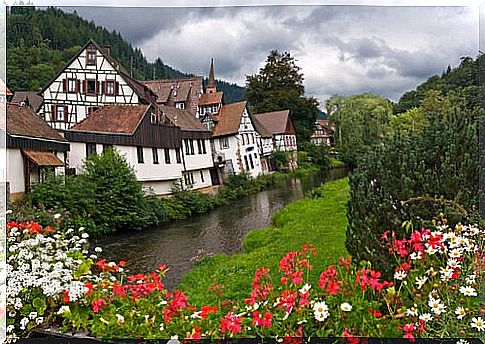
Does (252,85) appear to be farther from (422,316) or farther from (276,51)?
(422,316)

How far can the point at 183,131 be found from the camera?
3.13 m

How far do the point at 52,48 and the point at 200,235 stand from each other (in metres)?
1.38

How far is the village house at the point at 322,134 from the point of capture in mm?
3076

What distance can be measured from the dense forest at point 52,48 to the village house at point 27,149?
6.5 inches

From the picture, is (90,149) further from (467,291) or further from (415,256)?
(467,291)

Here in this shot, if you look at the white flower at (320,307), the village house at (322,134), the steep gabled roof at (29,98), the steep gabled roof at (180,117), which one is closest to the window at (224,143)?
the steep gabled roof at (180,117)

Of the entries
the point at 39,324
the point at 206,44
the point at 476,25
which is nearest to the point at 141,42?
the point at 206,44

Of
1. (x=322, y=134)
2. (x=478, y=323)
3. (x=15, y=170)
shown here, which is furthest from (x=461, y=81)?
(x=15, y=170)

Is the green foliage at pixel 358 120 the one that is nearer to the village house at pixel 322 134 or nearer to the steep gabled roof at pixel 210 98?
the village house at pixel 322 134

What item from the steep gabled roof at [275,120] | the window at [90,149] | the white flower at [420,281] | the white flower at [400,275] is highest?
the steep gabled roof at [275,120]

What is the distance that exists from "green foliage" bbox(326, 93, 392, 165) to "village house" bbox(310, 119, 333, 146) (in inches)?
3.3

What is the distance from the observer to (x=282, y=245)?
3.06m

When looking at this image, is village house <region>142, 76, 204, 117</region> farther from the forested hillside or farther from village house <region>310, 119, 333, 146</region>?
the forested hillside

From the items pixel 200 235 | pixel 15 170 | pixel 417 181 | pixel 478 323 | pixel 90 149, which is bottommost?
pixel 478 323
